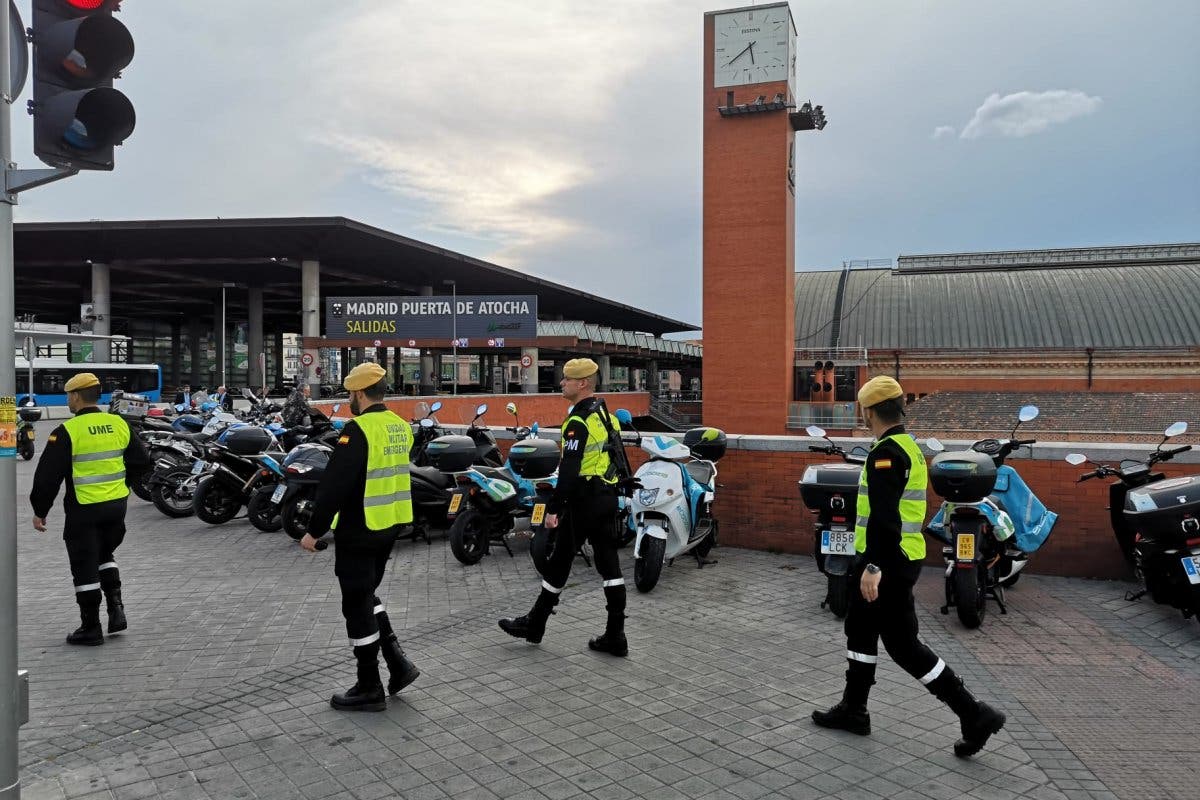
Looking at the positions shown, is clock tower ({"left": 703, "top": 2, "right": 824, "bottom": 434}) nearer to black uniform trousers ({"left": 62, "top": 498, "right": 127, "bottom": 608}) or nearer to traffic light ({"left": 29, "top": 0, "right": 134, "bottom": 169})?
black uniform trousers ({"left": 62, "top": 498, "right": 127, "bottom": 608})

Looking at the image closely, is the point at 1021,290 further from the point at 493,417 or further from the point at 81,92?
the point at 81,92

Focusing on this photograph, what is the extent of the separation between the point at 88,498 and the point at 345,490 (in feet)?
7.81

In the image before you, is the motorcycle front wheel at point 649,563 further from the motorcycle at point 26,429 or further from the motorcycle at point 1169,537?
the motorcycle at point 26,429

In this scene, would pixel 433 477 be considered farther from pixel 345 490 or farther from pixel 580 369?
pixel 345 490

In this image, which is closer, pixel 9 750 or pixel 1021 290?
pixel 9 750

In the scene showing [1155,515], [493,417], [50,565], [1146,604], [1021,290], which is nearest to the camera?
[1155,515]

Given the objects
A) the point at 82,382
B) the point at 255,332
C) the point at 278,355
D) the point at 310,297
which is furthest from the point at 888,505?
the point at 278,355

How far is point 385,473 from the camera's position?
4.32m

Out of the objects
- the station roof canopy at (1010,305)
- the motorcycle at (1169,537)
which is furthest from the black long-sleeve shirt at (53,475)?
the station roof canopy at (1010,305)

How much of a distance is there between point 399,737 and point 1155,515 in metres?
4.86

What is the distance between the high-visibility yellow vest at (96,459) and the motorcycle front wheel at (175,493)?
523 cm

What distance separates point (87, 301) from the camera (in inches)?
2142

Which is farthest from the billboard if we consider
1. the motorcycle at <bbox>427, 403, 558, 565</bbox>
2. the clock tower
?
the motorcycle at <bbox>427, 403, 558, 565</bbox>

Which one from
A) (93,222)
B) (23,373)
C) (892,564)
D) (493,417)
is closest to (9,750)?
(892,564)
